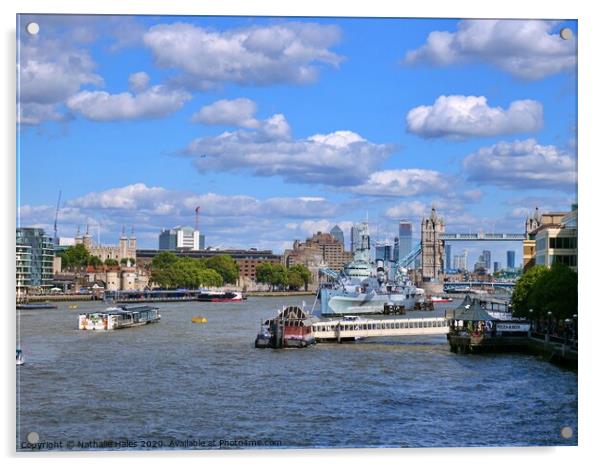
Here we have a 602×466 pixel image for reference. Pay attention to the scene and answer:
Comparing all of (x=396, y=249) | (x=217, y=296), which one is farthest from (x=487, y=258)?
(x=217, y=296)

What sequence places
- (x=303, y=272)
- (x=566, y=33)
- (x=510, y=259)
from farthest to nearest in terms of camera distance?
(x=303, y=272) → (x=510, y=259) → (x=566, y=33)

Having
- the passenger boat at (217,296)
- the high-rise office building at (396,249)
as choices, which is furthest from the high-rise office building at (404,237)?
the passenger boat at (217,296)

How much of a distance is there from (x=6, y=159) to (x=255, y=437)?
5.38 m

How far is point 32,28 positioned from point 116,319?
30.6 metres

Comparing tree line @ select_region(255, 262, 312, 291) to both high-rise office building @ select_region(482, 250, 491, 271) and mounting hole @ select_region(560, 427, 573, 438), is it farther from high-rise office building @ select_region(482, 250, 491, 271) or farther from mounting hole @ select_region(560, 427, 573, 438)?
mounting hole @ select_region(560, 427, 573, 438)

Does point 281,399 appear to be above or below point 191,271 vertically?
below

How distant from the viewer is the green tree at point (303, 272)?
59903 mm

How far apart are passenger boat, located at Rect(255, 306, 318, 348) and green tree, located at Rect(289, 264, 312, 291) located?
1807 centimetres

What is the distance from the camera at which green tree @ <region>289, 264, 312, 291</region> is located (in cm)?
5990

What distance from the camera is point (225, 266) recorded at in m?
61.6

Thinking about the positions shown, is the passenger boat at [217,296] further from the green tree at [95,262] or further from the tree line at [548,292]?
the tree line at [548,292]

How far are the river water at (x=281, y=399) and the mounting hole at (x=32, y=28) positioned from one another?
474cm

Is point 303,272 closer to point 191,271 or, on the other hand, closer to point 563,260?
point 191,271
